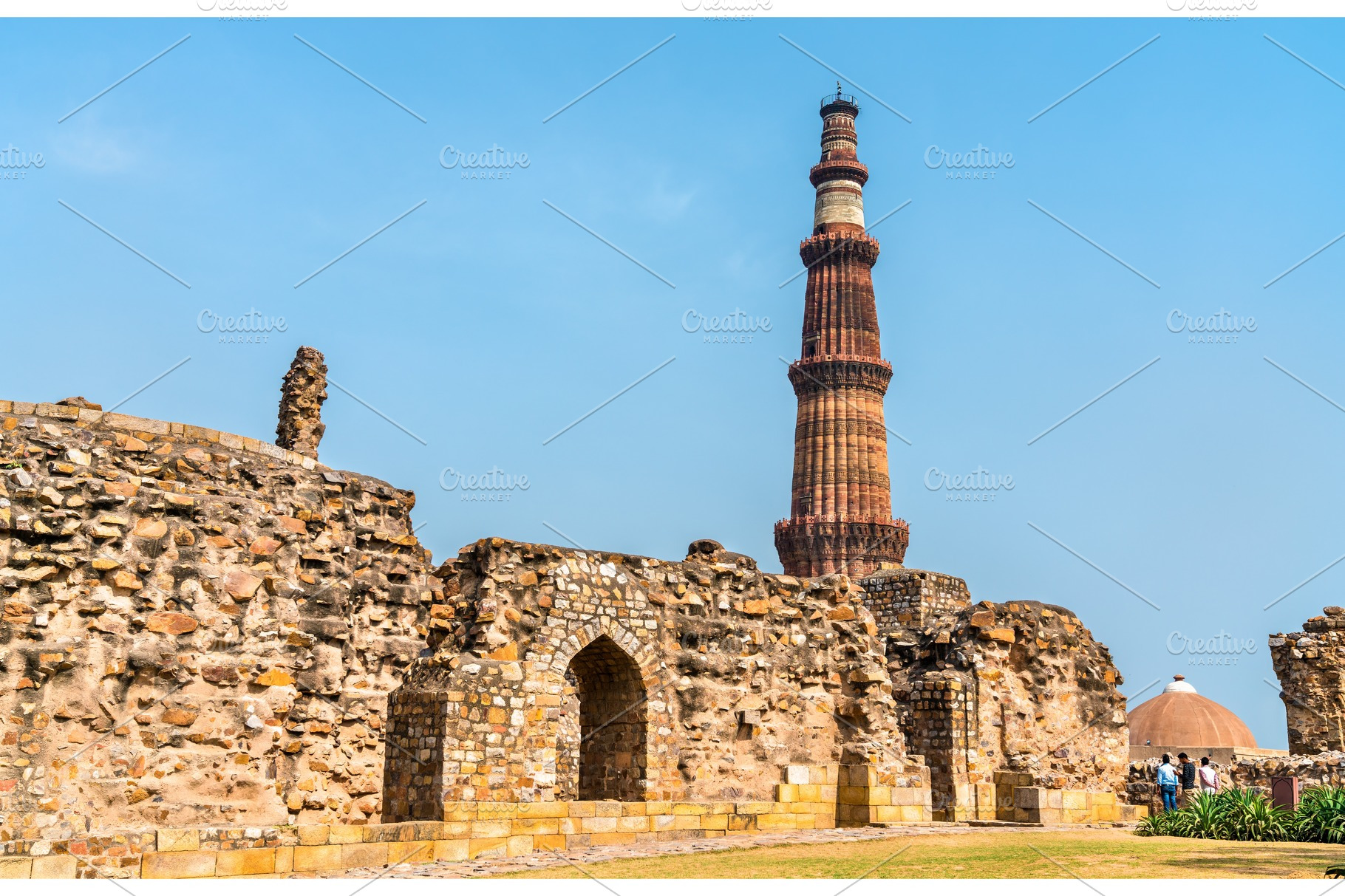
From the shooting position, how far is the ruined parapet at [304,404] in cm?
1684

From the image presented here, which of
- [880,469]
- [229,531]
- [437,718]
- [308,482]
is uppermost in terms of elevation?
[880,469]

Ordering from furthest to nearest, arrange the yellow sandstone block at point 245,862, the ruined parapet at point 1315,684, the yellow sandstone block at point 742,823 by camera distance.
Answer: the ruined parapet at point 1315,684 < the yellow sandstone block at point 742,823 < the yellow sandstone block at point 245,862

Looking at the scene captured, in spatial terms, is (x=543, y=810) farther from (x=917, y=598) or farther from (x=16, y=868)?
(x=917, y=598)

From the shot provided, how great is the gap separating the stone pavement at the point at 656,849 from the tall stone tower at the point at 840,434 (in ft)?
109

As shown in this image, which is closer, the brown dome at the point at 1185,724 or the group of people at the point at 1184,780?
the group of people at the point at 1184,780

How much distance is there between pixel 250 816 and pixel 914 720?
31.8 ft

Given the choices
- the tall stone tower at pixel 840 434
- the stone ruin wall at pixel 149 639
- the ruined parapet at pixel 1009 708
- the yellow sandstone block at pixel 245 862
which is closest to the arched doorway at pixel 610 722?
the stone ruin wall at pixel 149 639

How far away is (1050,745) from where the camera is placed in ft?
56.3

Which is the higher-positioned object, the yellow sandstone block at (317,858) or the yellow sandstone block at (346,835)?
the yellow sandstone block at (346,835)

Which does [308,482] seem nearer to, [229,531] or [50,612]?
[229,531]

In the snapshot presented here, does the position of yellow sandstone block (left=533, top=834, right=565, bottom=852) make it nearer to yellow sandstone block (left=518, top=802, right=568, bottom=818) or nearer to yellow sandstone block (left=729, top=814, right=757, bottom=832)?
yellow sandstone block (left=518, top=802, right=568, bottom=818)

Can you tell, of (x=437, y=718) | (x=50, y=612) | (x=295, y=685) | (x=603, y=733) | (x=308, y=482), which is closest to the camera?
(x=50, y=612)

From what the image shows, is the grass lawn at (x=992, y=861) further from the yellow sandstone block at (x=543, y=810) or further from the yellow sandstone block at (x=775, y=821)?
the yellow sandstone block at (x=775, y=821)

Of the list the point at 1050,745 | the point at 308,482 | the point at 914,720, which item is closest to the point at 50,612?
the point at 308,482
